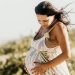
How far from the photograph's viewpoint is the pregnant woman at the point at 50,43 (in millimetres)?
3750

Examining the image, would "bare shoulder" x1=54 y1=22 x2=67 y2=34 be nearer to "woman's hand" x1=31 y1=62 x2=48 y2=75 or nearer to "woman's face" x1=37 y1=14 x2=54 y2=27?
"woman's face" x1=37 y1=14 x2=54 y2=27

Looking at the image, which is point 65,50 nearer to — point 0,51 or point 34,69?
point 34,69

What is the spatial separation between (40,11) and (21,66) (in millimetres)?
5687

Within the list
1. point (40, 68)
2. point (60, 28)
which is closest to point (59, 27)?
point (60, 28)

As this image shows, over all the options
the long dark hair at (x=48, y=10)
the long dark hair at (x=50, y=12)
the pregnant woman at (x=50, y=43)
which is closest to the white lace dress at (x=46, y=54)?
the pregnant woman at (x=50, y=43)

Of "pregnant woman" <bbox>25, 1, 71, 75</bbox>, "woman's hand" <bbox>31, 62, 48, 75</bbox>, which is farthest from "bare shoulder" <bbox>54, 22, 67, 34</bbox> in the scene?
"woman's hand" <bbox>31, 62, 48, 75</bbox>

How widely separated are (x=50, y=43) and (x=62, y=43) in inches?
8.3

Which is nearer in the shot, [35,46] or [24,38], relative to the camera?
[35,46]

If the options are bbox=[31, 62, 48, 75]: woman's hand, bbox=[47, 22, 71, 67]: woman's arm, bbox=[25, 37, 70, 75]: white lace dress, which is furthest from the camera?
bbox=[25, 37, 70, 75]: white lace dress

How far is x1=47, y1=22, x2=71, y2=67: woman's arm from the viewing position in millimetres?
3701

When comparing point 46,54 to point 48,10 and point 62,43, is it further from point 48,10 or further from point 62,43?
point 48,10

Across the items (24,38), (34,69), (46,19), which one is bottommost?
(24,38)

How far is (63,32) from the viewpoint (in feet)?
12.3

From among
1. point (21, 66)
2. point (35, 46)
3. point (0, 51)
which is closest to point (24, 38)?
point (0, 51)
